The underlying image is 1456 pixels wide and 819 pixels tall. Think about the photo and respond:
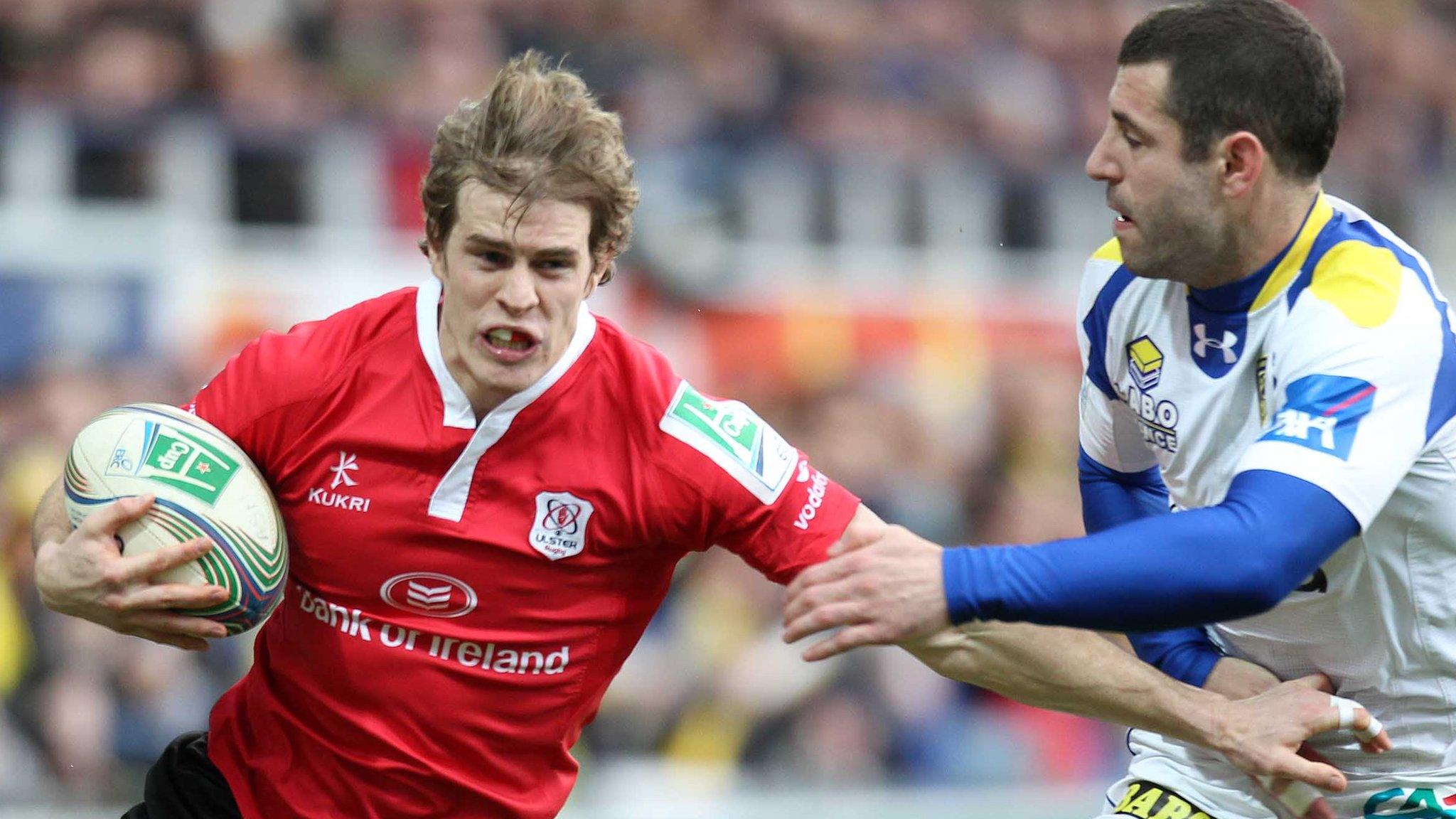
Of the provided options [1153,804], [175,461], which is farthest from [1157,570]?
[175,461]

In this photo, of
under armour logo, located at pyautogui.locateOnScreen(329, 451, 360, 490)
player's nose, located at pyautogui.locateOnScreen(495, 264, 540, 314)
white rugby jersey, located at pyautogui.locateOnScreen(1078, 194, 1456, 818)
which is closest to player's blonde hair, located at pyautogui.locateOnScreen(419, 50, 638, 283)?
player's nose, located at pyautogui.locateOnScreen(495, 264, 540, 314)

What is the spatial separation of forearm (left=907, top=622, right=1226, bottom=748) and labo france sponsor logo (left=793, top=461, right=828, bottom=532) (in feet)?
1.26

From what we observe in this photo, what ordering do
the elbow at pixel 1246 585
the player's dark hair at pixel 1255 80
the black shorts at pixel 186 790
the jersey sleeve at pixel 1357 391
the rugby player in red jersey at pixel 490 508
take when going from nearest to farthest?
1. the elbow at pixel 1246 585
2. the jersey sleeve at pixel 1357 391
3. the player's dark hair at pixel 1255 80
4. the rugby player in red jersey at pixel 490 508
5. the black shorts at pixel 186 790

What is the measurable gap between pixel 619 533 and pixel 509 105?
1.00m

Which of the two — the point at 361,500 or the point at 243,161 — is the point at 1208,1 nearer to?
the point at 361,500

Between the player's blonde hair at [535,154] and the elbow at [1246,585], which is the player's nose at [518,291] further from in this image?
the elbow at [1246,585]

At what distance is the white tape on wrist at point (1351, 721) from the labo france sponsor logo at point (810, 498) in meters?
1.20

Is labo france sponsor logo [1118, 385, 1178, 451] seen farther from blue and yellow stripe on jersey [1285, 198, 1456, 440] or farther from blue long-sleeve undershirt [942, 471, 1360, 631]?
blue long-sleeve undershirt [942, 471, 1360, 631]

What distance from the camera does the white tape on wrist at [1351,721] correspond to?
13.0 feet

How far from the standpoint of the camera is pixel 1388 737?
410 cm

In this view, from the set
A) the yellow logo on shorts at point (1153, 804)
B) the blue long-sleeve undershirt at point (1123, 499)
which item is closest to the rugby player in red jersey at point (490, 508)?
the blue long-sleeve undershirt at point (1123, 499)

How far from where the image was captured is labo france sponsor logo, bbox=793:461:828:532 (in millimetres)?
4180

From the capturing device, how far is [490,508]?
4.20 m

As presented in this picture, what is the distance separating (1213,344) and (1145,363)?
22 centimetres
